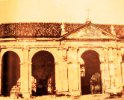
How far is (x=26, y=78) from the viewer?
43.5ft

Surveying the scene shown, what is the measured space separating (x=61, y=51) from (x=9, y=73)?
2.95 m

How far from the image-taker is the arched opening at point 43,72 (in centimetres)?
1494

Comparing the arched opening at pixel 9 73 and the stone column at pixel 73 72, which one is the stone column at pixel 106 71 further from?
the arched opening at pixel 9 73

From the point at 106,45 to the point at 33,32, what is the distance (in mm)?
3877

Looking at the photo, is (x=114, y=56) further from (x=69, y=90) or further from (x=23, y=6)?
(x=23, y=6)

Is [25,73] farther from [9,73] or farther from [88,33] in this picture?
[88,33]

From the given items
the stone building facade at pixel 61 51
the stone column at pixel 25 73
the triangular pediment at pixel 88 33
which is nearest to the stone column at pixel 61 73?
→ the stone building facade at pixel 61 51

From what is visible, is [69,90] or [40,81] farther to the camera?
[40,81]

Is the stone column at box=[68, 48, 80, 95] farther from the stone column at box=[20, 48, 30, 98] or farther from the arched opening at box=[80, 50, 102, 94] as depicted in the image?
the stone column at box=[20, 48, 30, 98]

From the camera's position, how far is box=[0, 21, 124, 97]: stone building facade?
43.7 ft

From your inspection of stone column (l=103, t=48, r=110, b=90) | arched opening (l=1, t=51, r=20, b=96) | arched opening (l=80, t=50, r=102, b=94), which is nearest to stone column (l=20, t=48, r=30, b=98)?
arched opening (l=1, t=51, r=20, b=96)

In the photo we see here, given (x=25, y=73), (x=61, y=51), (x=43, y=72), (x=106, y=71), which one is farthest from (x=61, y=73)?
(x=106, y=71)

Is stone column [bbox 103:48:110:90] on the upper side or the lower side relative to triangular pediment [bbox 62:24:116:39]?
lower

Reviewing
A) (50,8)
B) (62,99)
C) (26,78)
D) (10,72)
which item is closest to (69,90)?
(62,99)
